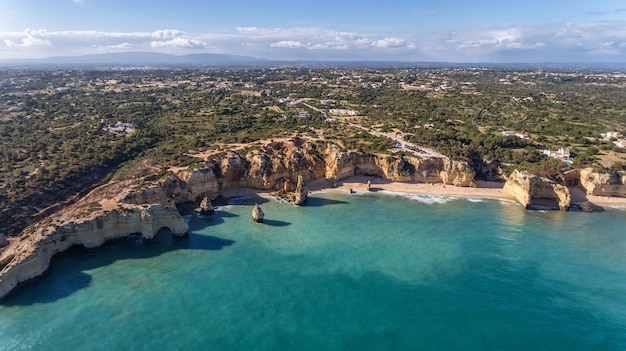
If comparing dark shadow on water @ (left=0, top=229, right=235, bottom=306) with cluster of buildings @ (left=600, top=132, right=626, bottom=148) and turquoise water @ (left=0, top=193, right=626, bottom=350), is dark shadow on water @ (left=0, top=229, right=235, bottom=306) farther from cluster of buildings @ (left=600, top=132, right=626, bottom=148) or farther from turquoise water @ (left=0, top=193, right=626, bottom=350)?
cluster of buildings @ (left=600, top=132, right=626, bottom=148)

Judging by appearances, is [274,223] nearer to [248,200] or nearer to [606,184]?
[248,200]

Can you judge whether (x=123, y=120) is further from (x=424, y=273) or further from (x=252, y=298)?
(x=424, y=273)

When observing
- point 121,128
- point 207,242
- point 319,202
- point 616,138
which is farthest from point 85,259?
point 616,138

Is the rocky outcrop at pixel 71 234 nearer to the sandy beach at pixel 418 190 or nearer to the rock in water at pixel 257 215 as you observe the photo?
the rock in water at pixel 257 215

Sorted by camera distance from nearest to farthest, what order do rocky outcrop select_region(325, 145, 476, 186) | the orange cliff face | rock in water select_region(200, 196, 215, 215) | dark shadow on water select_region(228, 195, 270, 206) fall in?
the orange cliff face, rock in water select_region(200, 196, 215, 215), dark shadow on water select_region(228, 195, 270, 206), rocky outcrop select_region(325, 145, 476, 186)

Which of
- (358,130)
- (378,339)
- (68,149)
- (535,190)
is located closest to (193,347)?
(378,339)

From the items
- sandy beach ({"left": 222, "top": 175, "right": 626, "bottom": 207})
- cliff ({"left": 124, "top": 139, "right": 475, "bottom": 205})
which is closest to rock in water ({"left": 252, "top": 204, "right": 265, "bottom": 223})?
sandy beach ({"left": 222, "top": 175, "right": 626, "bottom": 207})

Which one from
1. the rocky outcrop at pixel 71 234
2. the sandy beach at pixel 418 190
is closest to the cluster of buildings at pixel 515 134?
the sandy beach at pixel 418 190

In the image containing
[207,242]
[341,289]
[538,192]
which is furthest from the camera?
[538,192]
